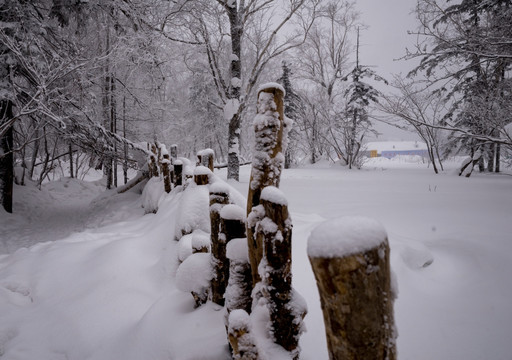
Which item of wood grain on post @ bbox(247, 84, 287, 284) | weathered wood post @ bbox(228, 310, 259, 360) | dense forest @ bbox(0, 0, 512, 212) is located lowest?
weathered wood post @ bbox(228, 310, 259, 360)

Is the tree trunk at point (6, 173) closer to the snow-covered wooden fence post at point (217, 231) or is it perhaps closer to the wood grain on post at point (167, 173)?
the wood grain on post at point (167, 173)

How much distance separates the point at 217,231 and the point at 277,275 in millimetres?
677

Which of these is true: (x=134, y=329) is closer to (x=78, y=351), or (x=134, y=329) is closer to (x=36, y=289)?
(x=78, y=351)

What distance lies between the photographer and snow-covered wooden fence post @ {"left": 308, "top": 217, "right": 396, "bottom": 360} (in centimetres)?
70

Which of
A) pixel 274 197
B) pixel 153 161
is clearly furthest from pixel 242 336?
pixel 153 161

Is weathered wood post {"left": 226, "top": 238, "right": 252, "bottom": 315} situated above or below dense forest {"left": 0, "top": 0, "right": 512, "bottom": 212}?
below

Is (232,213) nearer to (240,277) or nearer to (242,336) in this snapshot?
(240,277)

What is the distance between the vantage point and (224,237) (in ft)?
5.76

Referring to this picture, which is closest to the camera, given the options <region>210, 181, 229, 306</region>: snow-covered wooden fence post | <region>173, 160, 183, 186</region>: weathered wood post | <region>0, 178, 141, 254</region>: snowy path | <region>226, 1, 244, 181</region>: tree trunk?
<region>210, 181, 229, 306</region>: snow-covered wooden fence post

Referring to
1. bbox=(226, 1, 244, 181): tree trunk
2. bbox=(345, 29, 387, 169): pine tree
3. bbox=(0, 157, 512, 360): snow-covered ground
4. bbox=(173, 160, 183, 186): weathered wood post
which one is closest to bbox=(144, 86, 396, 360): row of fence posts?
bbox=(0, 157, 512, 360): snow-covered ground

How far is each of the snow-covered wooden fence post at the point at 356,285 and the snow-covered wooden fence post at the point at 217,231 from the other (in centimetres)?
113

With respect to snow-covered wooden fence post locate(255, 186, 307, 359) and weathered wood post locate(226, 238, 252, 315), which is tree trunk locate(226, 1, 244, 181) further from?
snow-covered wooden fence post locate(255, 186, 307, 359)

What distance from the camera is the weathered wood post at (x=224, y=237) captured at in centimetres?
168

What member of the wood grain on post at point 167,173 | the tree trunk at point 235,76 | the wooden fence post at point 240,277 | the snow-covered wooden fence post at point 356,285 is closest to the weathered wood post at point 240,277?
the wooden fence post at point 240,277
